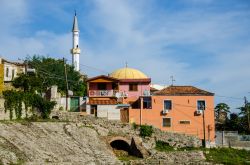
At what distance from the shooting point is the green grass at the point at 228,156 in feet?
147

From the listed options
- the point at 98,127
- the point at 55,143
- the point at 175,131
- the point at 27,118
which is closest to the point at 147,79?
the point at 175,131

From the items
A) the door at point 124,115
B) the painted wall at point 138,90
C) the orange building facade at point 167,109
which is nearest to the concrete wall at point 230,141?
the orange building facade at point 167,109

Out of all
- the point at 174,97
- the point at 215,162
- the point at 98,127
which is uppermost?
the point at 174,97

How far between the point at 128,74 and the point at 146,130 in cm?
1356

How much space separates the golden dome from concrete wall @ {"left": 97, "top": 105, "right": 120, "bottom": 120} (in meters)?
8.43

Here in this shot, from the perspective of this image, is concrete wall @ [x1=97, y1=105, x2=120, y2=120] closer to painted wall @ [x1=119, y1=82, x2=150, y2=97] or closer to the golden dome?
painted wall @ [x1=119, y1=82, x2=150, y2=97]

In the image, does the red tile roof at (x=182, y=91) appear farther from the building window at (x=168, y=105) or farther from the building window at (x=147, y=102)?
the building window at (x=147, y=102)

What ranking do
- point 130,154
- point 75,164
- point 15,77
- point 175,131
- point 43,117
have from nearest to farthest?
1. point 75,164
2. point 130,154
3. point 43,117
4. point 175,131
5. point 15,77

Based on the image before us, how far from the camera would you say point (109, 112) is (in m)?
54.8

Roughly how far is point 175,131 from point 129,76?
37.5 ft

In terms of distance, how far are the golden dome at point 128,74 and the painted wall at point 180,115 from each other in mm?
7810

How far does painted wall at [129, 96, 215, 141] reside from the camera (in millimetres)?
55031

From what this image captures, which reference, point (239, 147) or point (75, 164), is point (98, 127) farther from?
point (239, 147)

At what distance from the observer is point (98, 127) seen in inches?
1969
